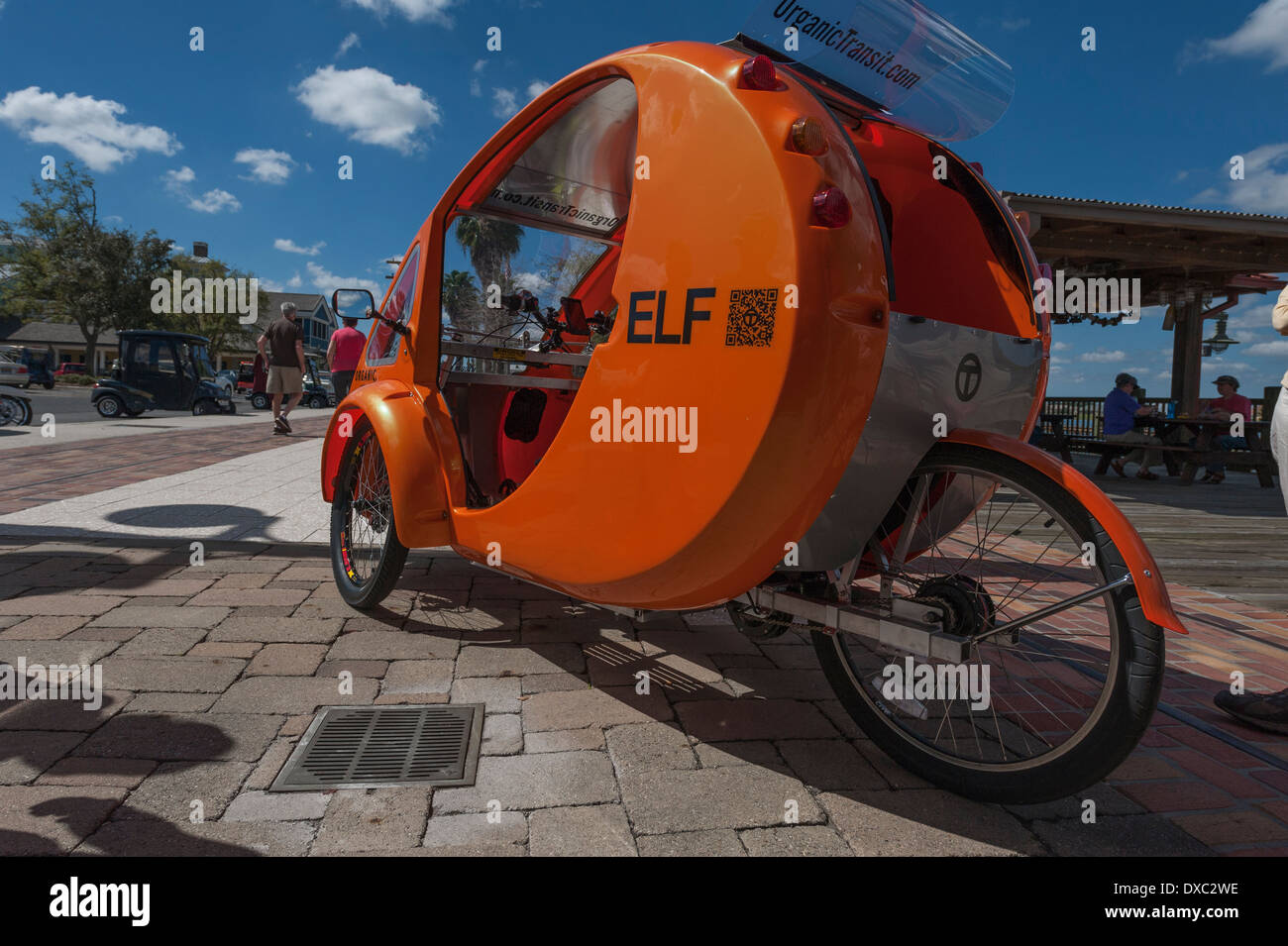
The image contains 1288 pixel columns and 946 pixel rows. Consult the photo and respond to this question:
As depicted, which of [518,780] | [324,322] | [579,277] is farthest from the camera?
[324,322]

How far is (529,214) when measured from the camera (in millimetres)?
3814

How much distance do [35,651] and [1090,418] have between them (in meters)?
18.4

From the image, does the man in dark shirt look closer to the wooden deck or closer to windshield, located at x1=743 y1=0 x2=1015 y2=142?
windshield, located at x1=743 y1=0 x2=1015 y2=142

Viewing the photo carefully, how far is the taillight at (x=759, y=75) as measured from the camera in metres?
2.00

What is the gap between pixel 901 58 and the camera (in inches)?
94.2

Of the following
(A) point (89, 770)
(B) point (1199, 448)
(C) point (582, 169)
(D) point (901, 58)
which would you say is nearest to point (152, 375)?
(C) point (582, 169)

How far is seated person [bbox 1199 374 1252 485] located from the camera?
458 inches

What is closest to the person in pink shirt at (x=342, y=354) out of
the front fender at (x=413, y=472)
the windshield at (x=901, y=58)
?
the front fender at (x=413, y=472)

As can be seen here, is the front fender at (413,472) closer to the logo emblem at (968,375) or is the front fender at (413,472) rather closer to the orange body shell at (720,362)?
the orange body shell at (720,362)

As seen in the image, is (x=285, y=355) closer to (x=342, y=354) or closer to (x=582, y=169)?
(x=342, y=354)

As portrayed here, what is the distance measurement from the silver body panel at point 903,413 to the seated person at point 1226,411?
11.6 meters

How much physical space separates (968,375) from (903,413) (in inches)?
12.0

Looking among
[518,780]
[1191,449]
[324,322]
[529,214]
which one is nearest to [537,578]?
[518,780]
